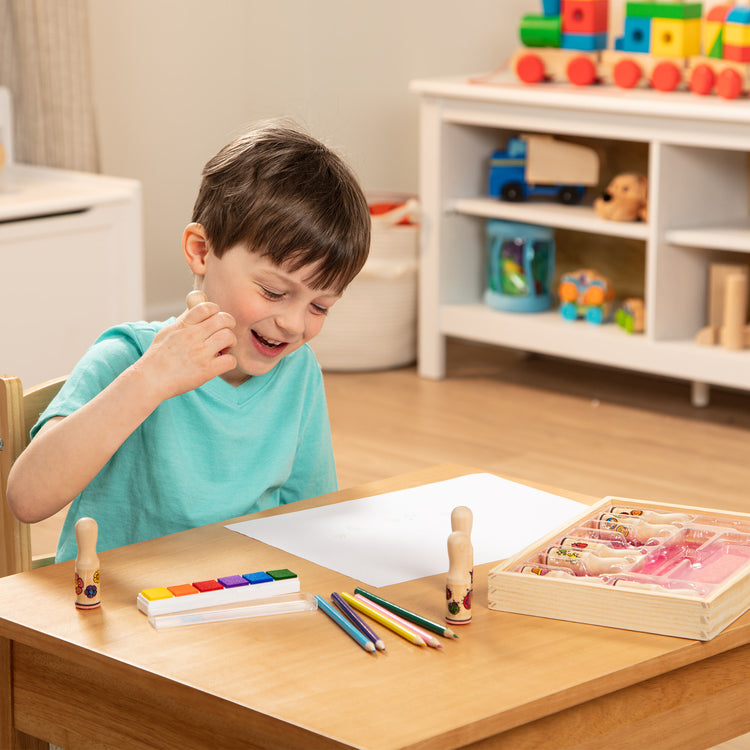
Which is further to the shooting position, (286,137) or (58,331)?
(58,331)

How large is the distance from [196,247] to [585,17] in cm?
227

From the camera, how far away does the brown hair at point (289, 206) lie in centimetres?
115

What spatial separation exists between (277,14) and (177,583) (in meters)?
3.19

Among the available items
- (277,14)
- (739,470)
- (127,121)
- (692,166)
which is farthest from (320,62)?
(739,470)

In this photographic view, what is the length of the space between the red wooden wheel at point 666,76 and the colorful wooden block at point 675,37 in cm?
5

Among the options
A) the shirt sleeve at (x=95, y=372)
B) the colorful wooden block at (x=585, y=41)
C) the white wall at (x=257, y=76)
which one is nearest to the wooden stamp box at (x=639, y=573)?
the shirt sleeve at (x=95, y=372)

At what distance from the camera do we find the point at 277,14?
3.91 m

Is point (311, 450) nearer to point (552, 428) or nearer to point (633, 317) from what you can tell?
point (552, 428)

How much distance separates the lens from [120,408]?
105cm

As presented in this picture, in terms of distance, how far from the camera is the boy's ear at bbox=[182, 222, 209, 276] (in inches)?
47.9

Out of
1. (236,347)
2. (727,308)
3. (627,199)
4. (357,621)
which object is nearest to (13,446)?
(236,347)

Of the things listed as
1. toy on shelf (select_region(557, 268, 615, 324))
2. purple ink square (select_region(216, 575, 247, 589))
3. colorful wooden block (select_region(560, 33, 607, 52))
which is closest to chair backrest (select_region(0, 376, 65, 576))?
purple ink square (select_region(216, 575, 247, 589))

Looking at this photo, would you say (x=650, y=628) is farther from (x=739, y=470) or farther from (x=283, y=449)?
(x=739, y=470)

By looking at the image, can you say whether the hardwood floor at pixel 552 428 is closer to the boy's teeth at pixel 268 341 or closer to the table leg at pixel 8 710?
the boy's teeth at pixel 268 341
